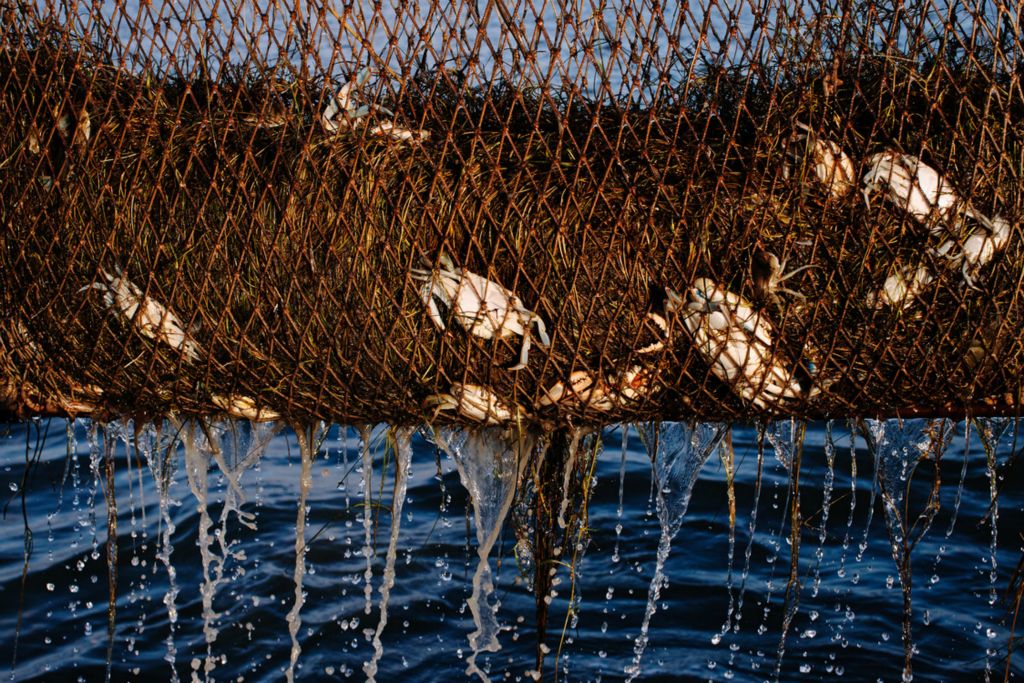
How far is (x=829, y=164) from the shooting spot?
2619mm

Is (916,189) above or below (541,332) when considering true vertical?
above

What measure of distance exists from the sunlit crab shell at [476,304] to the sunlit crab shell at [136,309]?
0.64m

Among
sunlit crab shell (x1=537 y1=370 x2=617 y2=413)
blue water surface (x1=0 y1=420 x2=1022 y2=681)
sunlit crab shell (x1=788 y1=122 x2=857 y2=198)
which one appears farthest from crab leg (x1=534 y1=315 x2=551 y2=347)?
blue water surface (x1=0 y1=420 x2=1022 y2=681)

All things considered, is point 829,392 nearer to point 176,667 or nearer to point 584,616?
point 584,616

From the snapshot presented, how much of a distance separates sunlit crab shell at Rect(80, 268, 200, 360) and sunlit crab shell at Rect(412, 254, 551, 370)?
0.64 meters

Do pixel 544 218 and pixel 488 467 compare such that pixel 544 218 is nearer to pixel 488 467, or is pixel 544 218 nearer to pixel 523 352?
pixel 523 352

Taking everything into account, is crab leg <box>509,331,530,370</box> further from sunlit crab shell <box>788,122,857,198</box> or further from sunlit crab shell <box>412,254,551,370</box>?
sunlit crab shell <box>788,122,857,198</box>

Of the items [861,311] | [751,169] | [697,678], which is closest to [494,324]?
[751,169]

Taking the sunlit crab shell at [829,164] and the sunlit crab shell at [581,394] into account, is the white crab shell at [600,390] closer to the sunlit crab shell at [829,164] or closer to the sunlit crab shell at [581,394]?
the sunlit crab shell at [581,394]

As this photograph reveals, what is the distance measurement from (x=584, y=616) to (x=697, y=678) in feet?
2.46

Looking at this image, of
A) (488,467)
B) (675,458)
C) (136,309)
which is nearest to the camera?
(136,309)

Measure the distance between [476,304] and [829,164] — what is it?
0.93m

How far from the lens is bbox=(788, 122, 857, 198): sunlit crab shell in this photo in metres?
2.61

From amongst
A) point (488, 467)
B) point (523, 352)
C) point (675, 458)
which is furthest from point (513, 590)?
point (523, 352)
